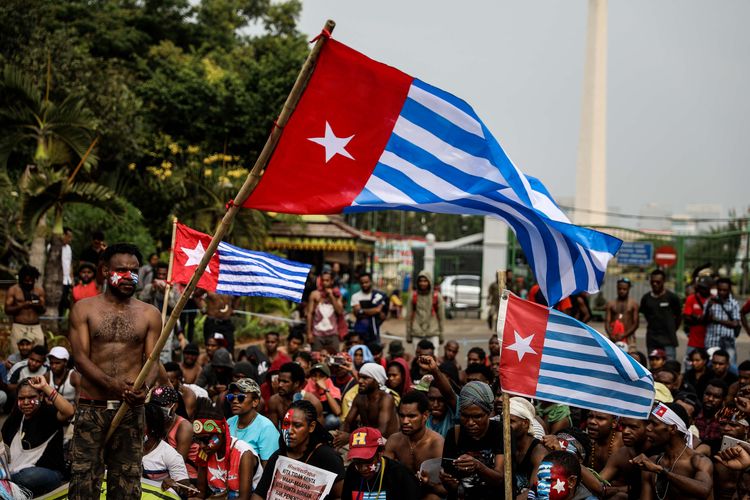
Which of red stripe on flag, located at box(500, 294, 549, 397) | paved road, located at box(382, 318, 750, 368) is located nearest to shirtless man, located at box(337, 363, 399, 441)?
red stripe on flag, located at box(500, 294, 549, 397)

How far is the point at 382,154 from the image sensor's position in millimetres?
5336

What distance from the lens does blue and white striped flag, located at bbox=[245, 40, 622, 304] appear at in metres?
5.15

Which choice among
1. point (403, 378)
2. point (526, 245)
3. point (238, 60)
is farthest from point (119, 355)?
point (238, 60)

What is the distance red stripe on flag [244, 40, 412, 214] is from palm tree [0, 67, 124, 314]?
32.1ft

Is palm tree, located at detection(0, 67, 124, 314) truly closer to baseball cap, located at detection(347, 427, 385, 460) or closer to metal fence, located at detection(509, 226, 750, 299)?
baseball cap, located at detection(347, 427, 385, 460)

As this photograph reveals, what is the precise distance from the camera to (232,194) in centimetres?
2098

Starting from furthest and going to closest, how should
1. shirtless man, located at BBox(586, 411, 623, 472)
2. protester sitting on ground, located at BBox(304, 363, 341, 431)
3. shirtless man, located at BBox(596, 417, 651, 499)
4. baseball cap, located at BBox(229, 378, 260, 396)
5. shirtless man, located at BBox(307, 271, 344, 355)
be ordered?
shirtless man, located at BBox(307, 271, 344, 355) → protester sitting on ground, located at BBox(304, 363, 341, 431) → baseball cap, located at BBox(229, 378, 260, 396) → shirtless man, located at BBox(586, 411, 623, 472) → shirtless man, located at BBox(596, 417, 651, 499)

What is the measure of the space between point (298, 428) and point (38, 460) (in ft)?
8.51

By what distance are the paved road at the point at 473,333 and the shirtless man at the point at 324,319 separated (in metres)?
4.72

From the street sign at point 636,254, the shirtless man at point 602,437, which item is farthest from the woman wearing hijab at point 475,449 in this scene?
the street sign at point 636,254

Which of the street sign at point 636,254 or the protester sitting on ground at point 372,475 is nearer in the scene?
the protester sitting on ground at point 372,475

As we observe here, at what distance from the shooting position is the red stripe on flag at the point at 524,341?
237 inches

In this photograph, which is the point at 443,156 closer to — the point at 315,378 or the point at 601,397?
the point at 601,397

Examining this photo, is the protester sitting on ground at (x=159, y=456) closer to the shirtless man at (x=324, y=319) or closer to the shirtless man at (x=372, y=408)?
the shirtless man at (x=372, y=408)
